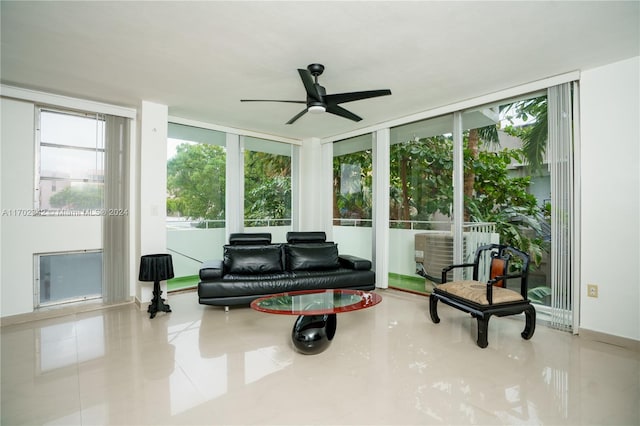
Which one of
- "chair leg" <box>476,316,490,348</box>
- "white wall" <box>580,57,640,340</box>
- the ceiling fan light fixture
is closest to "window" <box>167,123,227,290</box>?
the ceiling fan light fixture

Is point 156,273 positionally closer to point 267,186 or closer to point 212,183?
point 212,183

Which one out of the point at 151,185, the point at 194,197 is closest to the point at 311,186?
the point at 194,197

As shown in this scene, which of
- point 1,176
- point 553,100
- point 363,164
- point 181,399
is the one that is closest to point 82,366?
point 181,399

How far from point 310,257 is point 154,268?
2.02 metres

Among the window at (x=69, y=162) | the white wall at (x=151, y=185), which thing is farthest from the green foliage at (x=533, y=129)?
the window at (x=69, y=162)

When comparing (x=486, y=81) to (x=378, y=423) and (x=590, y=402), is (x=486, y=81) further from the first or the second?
(x=378, y=423)

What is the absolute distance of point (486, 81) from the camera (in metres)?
3.44

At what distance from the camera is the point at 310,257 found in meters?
4.55

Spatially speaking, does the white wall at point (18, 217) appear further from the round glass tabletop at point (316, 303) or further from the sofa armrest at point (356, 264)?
the sofa armrest at point (356, 264)

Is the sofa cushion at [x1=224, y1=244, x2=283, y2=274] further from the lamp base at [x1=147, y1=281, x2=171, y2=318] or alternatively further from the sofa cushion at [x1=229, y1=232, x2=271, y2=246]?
the lamp base at [x1=147, y1=281, x2=171, y2=318]

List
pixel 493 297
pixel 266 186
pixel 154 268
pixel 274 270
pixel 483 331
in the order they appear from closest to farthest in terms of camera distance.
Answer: pixel 483 331
pixel 493 297
pixel 154 268
pixel 274 270
pixel 266 186

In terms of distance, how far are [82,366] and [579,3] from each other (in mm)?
4587

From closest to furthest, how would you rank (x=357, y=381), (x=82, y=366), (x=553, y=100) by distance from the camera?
1. (x=357, y=381)
2. (x=82, y=366)
3. (x=553, y=100)

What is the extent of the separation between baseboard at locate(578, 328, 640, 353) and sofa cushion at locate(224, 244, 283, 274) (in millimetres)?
3450
